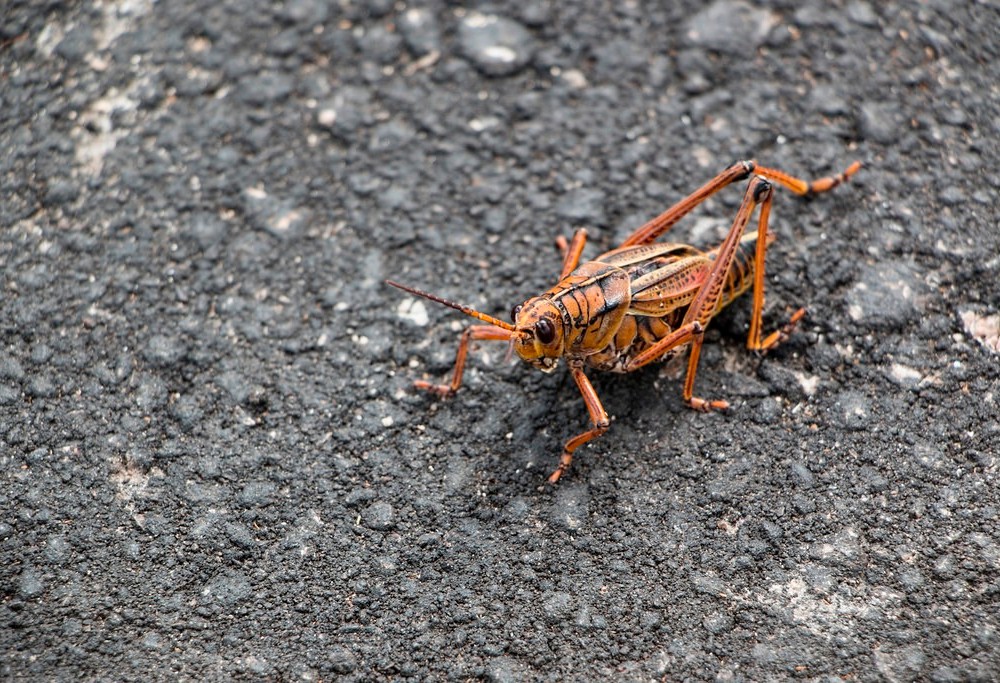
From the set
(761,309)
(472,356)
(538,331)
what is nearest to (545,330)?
(538,331)

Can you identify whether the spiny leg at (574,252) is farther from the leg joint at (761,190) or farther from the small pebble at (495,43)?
the small pebble at (495,43)

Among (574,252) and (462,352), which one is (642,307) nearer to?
(574,252)

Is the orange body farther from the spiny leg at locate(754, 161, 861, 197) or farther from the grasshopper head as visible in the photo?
the spiny leg at locate(754, 161, 861, 197)

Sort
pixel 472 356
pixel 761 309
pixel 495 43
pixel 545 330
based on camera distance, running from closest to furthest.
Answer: pixel 545 330 → pixel 761 309 → pixel 472 356 → pixel 495 43

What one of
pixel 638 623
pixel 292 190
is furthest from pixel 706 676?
pixel 292 190

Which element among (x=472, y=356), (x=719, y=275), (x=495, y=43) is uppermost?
(x=495, y=43)

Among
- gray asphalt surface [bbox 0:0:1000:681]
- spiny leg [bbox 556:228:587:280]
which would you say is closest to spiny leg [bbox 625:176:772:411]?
gray asphalt surface [bbox 0:0:1000:681]

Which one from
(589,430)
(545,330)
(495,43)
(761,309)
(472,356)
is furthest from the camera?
(495,43)

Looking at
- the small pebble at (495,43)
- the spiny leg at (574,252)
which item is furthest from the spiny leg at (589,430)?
the small pebble at (495,43)
